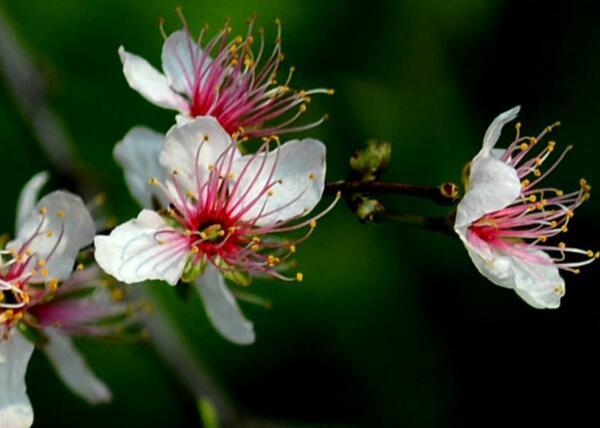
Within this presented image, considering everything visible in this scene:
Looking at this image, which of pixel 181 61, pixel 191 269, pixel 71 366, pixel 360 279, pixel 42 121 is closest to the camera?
pixel 191 269

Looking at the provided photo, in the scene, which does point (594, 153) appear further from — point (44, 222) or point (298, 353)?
point (44, 222)

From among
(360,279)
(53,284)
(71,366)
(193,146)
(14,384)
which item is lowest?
(360,279)

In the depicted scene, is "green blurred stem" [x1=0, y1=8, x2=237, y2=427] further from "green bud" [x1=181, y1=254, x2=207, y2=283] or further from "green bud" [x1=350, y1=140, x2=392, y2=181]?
"green bud" [x1=350, y1=140, x2=392, y2=181]

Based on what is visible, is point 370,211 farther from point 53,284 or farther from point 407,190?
point 53,284

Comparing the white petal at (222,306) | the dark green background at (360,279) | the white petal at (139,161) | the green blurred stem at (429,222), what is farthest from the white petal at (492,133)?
the dark green background at (360,279)

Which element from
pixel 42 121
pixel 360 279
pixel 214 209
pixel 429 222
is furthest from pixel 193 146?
pixel 360 279

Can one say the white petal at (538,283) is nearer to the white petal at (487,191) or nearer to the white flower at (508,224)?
the white flower at (508,224)

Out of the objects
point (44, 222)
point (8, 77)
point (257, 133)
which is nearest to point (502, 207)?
point (257, 133)
